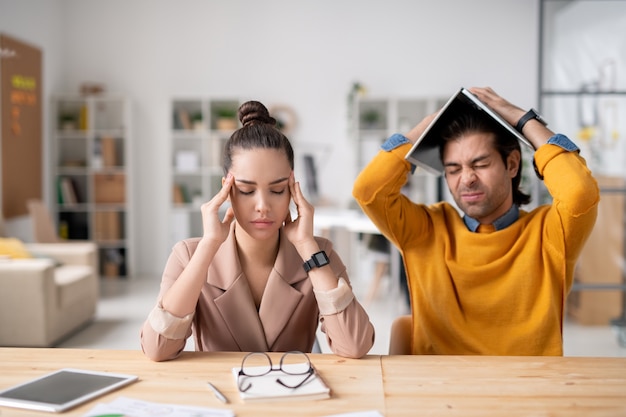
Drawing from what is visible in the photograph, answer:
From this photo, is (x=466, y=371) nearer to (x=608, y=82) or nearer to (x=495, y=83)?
(x=608, y=82)

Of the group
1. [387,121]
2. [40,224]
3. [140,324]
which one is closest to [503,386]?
[140,324]

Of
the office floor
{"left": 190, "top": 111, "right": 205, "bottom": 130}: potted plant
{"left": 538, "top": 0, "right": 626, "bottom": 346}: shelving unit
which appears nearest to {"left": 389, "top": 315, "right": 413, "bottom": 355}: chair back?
the office floor

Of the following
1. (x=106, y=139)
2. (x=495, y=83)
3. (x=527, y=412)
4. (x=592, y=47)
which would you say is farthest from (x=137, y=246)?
(x=527, y=412)

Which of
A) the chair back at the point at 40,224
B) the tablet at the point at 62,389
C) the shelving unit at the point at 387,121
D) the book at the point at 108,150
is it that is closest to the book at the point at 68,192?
the book at the point at 108,150

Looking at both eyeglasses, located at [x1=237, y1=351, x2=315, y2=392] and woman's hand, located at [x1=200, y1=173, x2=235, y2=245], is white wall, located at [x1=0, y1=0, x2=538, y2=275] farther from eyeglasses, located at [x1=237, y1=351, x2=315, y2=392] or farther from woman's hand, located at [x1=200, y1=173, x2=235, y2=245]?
eyeglasses, located at [x1=237, y1=351, x2=315, y2=392]

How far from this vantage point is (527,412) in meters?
1.32

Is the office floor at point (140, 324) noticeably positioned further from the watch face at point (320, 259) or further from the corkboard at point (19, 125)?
the watch face at point (320, 259)

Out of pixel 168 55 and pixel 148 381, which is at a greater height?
pixel 168 55

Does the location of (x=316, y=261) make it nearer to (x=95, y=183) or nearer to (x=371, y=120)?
(x=371, y=120)

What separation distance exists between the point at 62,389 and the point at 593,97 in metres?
4.16

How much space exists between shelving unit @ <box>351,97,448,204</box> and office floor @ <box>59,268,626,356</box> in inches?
49.5

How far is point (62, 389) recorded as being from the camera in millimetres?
1409

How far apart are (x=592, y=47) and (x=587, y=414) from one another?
384 cm

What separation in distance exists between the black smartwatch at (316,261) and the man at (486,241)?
372 mm
